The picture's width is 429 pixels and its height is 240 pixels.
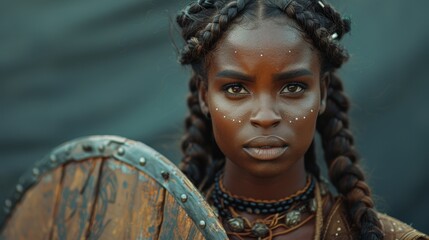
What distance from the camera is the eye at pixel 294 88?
8.36 feet

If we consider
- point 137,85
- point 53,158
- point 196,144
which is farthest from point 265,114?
point 137,85

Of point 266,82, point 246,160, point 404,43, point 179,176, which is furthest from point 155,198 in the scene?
point 404,43

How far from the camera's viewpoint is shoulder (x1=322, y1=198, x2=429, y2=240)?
268 centimetres

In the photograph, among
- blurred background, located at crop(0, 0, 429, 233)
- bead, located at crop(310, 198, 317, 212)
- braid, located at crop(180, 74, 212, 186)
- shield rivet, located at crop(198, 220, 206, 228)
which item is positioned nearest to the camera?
shield rivet, located at crop(198, 220, 206, 228)

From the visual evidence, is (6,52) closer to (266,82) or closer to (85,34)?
(85,34)

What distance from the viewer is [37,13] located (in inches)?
168

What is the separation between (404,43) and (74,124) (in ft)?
5.02

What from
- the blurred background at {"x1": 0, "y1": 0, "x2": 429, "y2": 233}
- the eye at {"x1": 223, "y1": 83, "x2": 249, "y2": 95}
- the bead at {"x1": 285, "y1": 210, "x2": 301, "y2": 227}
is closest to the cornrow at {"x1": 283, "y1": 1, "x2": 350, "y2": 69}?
the eye at {"x1": 223, "y1": 83, "x2": 249, "y2": 95}

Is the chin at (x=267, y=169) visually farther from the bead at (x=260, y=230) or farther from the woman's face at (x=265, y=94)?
the bead at (x=260, y=230)

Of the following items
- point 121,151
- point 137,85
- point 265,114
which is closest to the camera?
point 265,114

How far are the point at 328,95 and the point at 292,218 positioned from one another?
45cm

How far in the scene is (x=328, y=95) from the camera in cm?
291

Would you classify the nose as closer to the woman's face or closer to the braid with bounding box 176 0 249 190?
the woman's face

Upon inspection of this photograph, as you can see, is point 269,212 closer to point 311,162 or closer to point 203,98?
point 311,162
